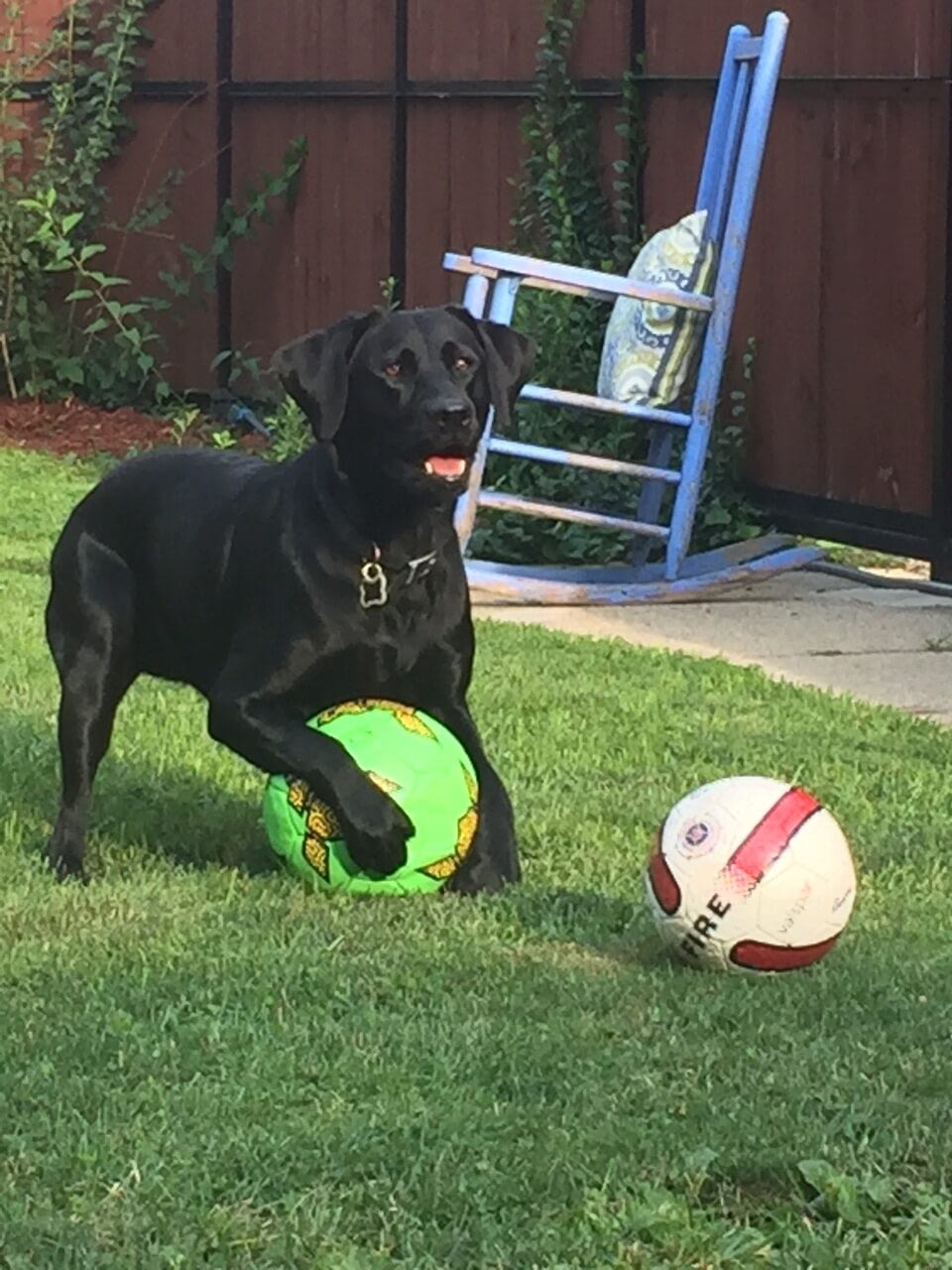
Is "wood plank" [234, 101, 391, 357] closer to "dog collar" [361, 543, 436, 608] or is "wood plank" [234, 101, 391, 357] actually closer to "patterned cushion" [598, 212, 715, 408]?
"patterned cushion" [598, 212, 715, 408]

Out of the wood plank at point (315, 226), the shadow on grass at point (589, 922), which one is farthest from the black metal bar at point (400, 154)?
the shadow on grass at point (589, 922)

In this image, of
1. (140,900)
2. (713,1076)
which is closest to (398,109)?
(140,900)

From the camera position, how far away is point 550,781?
6.02 metres

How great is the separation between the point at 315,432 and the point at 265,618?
0.39 metres

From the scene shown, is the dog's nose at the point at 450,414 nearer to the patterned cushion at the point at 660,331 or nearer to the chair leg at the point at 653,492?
the patterned cushion at the point at 660,331

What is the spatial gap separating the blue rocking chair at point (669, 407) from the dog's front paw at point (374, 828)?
407cm

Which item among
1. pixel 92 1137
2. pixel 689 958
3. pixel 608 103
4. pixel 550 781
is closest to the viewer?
pixel 92 1137

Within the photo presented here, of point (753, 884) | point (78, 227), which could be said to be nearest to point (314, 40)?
point (78, 227)

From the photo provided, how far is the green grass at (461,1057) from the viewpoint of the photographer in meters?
3.25

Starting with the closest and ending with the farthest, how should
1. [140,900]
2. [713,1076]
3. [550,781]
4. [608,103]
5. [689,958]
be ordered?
[713,1076], [689,958], [140,900], [550,781], [608,103]

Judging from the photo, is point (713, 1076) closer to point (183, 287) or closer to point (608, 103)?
point (608, 103)

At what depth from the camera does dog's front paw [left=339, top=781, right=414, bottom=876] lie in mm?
4867

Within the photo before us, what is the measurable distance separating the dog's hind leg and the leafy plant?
15.1 ft

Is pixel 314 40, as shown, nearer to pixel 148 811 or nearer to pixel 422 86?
pixel 422 86
